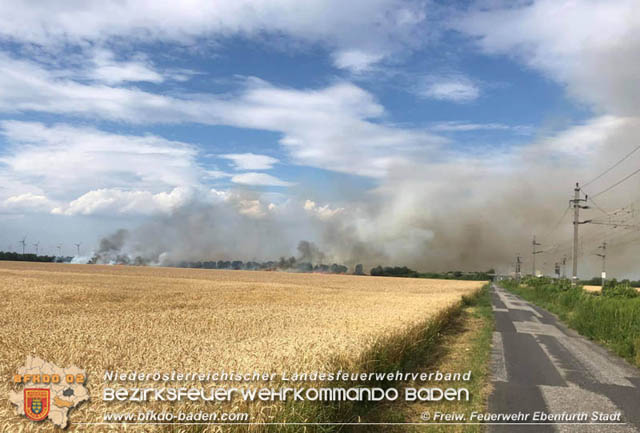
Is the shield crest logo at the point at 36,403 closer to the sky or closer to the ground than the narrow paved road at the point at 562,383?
closer to the sky

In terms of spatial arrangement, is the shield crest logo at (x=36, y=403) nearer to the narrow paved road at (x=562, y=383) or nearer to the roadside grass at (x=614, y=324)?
the narrow paved road at (x=562, y=383)

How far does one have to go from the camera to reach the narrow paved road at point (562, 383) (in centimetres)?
884

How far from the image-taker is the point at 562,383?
1141cm

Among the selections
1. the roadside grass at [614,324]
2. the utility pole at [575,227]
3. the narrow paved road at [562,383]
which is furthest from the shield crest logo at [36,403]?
the utility pole at [575,227]

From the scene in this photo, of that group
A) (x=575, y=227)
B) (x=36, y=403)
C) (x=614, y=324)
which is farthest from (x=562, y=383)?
(x=575, y=227)

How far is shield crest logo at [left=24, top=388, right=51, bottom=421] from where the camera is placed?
4.42 metres

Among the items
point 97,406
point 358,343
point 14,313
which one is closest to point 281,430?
point 97,406

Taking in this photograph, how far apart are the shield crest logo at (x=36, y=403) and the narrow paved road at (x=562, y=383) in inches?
A: 260

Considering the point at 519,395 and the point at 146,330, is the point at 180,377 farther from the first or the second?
the point at 519,395

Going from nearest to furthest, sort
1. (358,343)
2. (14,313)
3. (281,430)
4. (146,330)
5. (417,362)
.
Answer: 1. (281,430)
2. (358,343)
3. (146,330)
4. (417,362)
5. (14,313)

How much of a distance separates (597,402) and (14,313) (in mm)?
17401

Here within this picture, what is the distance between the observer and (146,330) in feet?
36.9

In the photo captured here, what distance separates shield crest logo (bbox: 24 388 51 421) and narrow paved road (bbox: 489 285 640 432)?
659cm

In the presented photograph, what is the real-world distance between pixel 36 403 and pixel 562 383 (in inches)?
440
